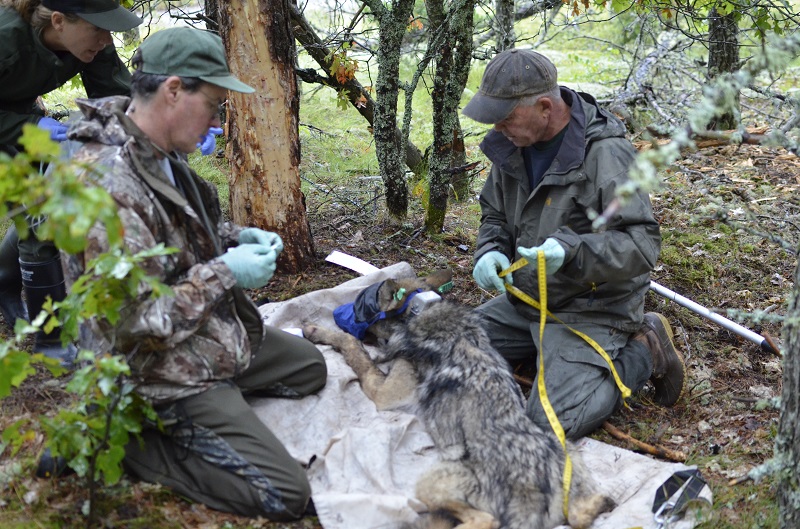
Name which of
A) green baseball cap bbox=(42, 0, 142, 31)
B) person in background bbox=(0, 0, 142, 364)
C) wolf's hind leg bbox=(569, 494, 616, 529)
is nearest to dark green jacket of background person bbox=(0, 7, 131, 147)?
person in background bbox=(0, 0, 142, 364)

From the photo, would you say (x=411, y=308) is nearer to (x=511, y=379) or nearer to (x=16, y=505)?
(x=511, y=379)

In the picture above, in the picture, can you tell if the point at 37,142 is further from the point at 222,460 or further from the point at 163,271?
the point at 222,460

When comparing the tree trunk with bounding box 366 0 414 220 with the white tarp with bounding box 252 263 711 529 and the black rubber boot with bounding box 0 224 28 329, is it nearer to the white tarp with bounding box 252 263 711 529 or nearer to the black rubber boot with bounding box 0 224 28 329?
the white tarp with bounding box 252 263 711 529

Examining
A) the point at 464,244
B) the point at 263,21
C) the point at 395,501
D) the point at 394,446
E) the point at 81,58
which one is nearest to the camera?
the point at 395,501

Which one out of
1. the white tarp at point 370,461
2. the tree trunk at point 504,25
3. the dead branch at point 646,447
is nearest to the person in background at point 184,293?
the white tarp at point 370,461

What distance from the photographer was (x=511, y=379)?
14.3 feet

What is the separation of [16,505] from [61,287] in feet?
6.09

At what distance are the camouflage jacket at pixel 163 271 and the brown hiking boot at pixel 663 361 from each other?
269cm

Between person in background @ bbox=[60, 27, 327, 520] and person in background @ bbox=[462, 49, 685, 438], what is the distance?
5.52ft

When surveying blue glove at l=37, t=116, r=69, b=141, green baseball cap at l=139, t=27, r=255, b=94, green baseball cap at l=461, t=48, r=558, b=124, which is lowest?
blue glove at l=37, t=116, r=69, b=141

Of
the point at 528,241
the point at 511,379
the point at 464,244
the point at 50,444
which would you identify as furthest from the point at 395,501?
the point at 464,244

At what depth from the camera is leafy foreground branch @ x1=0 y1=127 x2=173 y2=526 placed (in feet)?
7.13

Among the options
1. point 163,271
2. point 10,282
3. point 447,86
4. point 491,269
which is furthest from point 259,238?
point 447,86

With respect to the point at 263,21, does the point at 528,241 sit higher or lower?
lower
